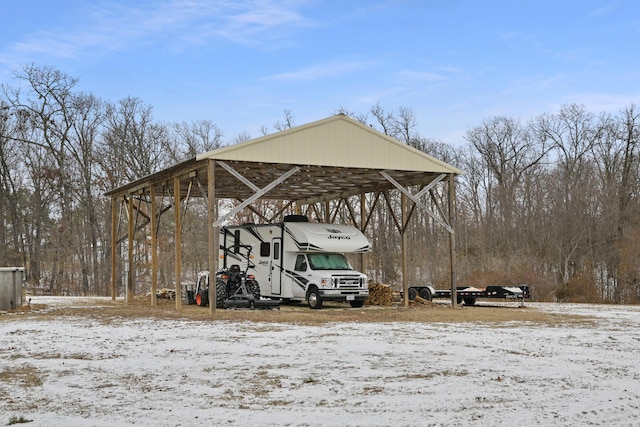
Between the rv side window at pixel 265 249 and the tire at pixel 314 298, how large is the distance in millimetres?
2375

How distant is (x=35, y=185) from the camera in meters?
45.7

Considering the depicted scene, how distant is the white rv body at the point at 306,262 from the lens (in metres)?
22.3

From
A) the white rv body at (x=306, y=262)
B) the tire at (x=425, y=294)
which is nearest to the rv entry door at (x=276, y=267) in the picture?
the white rv body at (x=306, y=262)

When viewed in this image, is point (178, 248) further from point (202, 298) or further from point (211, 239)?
point (202, 298)

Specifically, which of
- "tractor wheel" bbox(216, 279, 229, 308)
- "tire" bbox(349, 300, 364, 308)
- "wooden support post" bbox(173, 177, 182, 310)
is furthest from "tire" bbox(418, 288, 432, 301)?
"wooden support post" bbox(173, 177, 182, 310)

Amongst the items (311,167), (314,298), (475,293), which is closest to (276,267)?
(314,298)

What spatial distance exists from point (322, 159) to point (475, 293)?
804 centimetres

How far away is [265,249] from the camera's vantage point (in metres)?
24.5

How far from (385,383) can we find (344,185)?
18.3m

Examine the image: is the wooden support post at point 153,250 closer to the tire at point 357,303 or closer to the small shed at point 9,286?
the small shed at point 9,286

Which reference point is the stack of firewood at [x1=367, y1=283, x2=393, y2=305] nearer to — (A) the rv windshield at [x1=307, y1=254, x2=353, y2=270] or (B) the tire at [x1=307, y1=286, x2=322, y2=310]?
(A) the rv windshield at [x1=307, y1=254, x2=353, y2=270]

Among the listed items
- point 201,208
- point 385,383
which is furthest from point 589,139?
point 385,383

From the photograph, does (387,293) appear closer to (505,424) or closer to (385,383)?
(385,383)

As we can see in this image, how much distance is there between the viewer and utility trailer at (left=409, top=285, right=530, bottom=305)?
81.1ft
